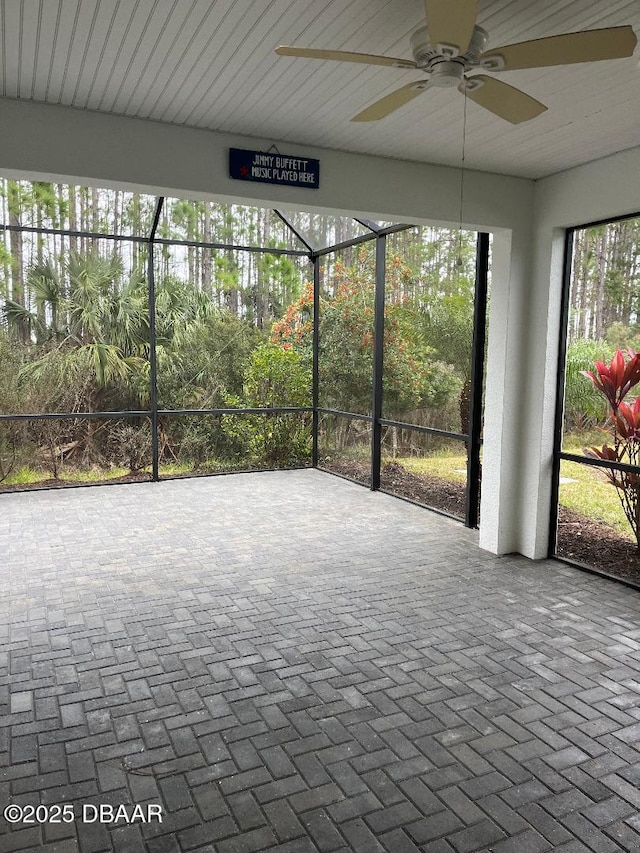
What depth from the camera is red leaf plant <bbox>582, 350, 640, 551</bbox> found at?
442 centimetres

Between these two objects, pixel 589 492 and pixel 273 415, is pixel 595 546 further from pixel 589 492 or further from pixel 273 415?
pixel 273 415

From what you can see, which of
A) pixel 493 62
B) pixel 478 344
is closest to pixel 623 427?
pixel 478 344

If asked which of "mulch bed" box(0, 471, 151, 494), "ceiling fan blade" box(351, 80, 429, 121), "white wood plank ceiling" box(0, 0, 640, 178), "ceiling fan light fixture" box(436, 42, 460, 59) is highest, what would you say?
"white wood plank ceiling" box(0, 0, 640, 178)

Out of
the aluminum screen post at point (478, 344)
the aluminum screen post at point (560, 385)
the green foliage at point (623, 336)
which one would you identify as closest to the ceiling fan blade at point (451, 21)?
the green foliage at point (623, 336)

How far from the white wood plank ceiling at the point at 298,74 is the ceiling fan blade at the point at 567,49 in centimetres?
31

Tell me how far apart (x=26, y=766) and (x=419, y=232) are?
A: 6330 mm

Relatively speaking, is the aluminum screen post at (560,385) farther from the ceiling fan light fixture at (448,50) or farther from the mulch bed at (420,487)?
the ceiling fan light fixture at (448,50)

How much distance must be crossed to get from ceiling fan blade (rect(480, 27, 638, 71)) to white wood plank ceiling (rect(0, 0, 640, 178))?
310mm

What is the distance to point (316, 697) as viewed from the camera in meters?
3.01

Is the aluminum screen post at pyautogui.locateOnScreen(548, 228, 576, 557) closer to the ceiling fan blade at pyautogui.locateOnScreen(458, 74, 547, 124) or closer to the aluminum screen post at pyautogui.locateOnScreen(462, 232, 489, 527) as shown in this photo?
the aluminum screen post at pyautogui.locateOnScreen(462, 232, 489, 527)

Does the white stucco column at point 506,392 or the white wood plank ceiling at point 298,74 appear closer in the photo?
the white wood plank ceiling at point 298,74

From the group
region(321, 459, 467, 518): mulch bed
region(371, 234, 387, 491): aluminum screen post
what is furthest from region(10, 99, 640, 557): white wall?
region(371, 234, 387, 491): aluminum screen post

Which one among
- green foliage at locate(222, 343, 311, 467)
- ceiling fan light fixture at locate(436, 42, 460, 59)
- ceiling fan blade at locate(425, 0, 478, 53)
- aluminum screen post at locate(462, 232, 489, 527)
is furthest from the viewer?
green foliage at locate(222, 343, 311, 467)

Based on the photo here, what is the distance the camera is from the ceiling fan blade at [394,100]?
2.46 meters
